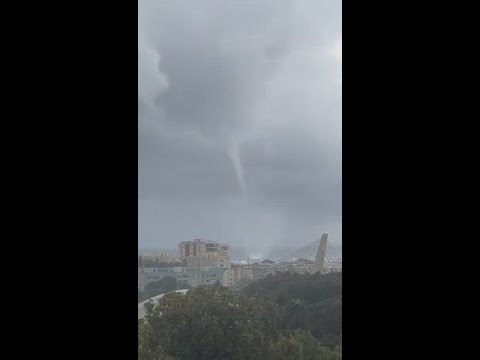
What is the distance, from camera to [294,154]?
3.46 m

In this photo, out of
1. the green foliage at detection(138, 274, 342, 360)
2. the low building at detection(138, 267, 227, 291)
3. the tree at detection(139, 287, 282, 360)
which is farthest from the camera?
the tree at detection(139, 287, 282, 360)

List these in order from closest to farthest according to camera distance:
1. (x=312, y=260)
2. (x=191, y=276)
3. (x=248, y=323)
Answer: (x=312, y=260) < (x=191, y=276) < (x=248, y=323)

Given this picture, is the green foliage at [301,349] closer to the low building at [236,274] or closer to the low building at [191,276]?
the low building at [236,274]

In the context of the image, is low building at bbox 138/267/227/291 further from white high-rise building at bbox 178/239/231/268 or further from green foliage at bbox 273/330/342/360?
green foliage at bbox 273/330/342/360

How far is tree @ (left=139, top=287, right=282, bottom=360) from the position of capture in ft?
11.9

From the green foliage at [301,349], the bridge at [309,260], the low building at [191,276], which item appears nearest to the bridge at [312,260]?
the bridge at [309,260]

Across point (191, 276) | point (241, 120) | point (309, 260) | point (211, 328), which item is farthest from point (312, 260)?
point (241, 120)

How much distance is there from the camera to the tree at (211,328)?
3637 millimetres

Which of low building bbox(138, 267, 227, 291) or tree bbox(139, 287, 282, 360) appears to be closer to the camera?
low building bbox(138, 267, 227, 291)

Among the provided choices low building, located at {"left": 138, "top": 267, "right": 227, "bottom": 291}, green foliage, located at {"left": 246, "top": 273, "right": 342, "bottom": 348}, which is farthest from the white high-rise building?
green foliage, located at {"left": 246, "top": 273, "right": 342, "bottom": 348}

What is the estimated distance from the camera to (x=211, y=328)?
3713mm

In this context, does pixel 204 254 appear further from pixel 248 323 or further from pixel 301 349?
pixel 301 349

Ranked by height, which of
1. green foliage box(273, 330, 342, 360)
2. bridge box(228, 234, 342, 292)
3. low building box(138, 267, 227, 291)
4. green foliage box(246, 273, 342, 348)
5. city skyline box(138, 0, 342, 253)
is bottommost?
green foliage box(273, 330, 342, 360)
